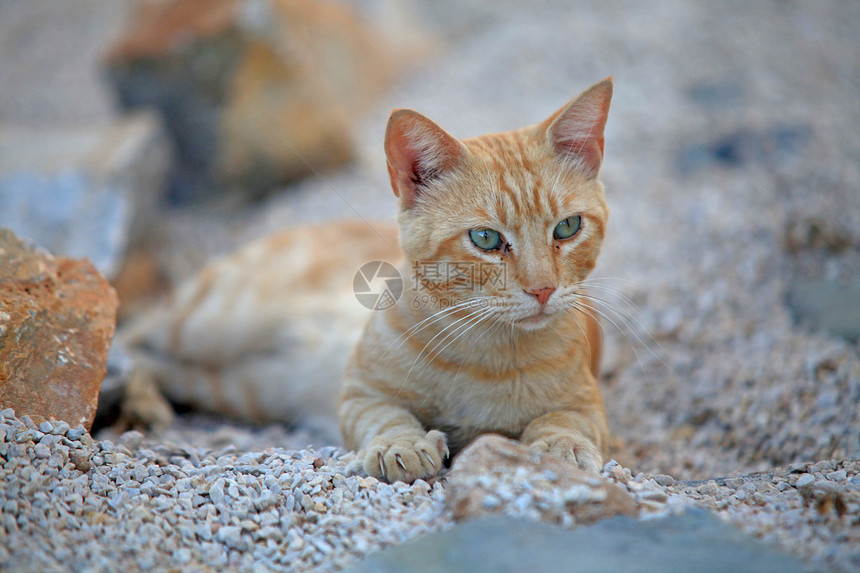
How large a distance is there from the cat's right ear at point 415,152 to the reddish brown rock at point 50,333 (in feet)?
4.35

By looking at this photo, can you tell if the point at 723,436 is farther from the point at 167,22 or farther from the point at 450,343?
the point at 167,22

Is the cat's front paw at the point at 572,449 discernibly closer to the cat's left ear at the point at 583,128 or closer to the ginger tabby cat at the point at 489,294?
the ginger tabby cat at the point at 489,294

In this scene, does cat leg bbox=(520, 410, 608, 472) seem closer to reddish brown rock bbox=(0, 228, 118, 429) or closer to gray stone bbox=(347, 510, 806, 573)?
gray stone bbox=(347, 510, 806, 573)

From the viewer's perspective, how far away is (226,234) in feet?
18.6

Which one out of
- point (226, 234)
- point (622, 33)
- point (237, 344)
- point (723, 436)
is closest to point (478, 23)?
point (622, 33)

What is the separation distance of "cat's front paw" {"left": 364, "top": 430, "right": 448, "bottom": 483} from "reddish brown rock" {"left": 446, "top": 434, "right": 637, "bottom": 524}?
0.69 ft

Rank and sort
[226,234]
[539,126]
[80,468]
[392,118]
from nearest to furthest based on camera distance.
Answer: [80,468] < [392,118] < [539,126] < [226,234]

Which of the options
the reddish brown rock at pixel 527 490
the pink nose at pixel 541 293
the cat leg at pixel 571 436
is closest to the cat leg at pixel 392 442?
the reddish brown rock at pixel 527 490

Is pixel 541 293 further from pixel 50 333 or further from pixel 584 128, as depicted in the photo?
pixel 50 333

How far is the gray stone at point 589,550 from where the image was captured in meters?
1.60

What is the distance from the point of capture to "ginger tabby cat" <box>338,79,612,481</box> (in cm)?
222

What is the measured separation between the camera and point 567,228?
2355 millimetres

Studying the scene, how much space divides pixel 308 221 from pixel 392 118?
346cm

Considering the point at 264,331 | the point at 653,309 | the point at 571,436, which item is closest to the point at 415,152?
the point at 571,436
